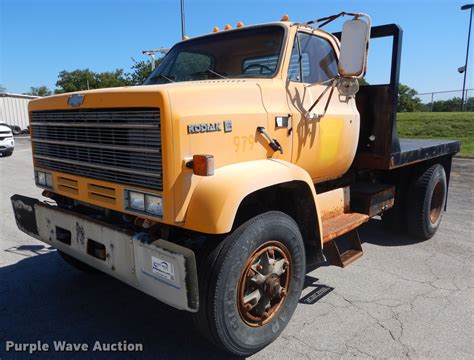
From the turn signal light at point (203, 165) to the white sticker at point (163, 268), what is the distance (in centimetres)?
59

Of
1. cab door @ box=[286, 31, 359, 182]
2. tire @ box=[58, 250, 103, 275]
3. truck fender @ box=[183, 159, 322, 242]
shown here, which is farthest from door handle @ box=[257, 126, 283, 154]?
tire @ box=[58, 250, 103, 275]

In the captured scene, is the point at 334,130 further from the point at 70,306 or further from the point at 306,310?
the point at 70,306

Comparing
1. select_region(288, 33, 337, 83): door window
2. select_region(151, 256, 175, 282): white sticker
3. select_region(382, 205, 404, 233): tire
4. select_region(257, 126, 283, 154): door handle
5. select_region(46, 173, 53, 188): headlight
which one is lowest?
select_region(382, 205, 404, 233): tire

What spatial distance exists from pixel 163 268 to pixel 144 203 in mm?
446

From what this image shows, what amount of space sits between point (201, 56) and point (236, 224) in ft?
6.09

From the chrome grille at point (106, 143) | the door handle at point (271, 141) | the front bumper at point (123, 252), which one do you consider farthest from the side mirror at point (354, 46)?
the front bumper at point (123, 252)

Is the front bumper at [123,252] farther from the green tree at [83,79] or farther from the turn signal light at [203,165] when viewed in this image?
the green tree at [83,79]

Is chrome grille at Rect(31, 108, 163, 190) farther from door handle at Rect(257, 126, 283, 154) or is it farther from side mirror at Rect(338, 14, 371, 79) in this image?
side mirror at Rect(338, 14, 371, 79)

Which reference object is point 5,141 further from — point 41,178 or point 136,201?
point 136,201

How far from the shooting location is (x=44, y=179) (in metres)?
3.58

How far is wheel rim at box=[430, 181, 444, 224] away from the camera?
5880mm

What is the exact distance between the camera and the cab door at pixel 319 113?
3.50 m

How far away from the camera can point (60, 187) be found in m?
3.37

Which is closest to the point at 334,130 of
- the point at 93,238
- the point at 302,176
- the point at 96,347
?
the point at 302,176
